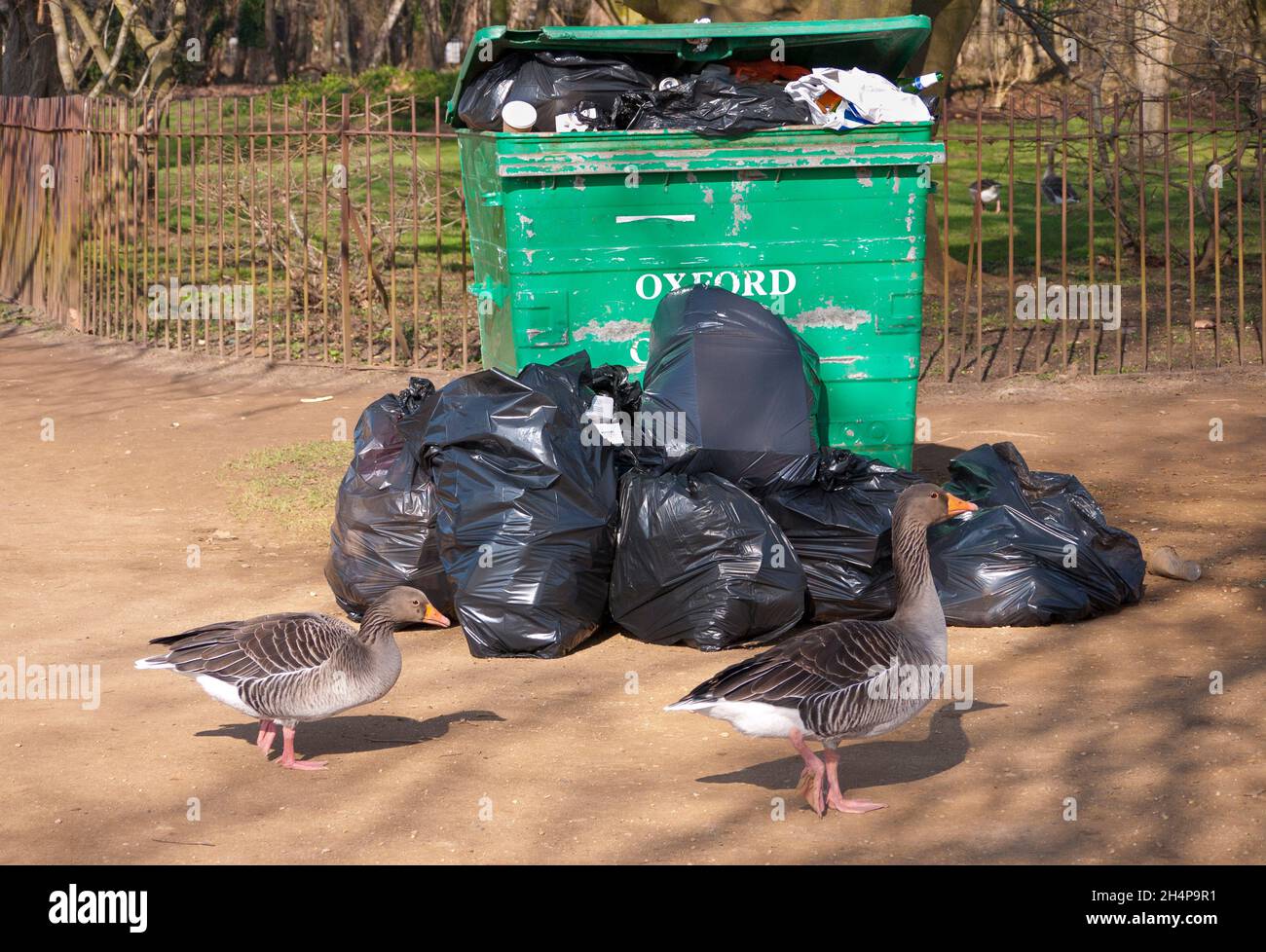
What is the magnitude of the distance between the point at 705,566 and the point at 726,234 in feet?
6.36

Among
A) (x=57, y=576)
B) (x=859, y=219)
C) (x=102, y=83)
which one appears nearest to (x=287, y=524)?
(x=57, y=576)

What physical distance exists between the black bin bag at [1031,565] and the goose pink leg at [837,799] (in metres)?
1.69

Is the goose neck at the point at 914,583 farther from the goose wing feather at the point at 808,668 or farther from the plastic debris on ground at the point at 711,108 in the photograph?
the plastic debris on ground at the point at 711,108

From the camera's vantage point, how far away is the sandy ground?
3902mm

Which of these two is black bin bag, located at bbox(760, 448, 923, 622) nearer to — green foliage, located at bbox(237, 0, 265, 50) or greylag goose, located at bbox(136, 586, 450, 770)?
greylag goose, located at bbox(136, 586, 450, 770)

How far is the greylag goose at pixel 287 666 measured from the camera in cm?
439

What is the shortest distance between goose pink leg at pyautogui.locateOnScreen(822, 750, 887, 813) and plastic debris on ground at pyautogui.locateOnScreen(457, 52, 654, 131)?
11.8 feet

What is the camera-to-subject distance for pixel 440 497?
18.7 ft

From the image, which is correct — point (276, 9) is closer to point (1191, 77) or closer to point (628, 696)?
point (1191, 77)

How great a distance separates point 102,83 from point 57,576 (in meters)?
13.0

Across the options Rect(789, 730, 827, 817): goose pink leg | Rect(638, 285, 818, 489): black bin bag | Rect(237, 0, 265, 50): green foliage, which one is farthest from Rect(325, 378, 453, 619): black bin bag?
Rect(237, 0, 265, 50): green foliage
